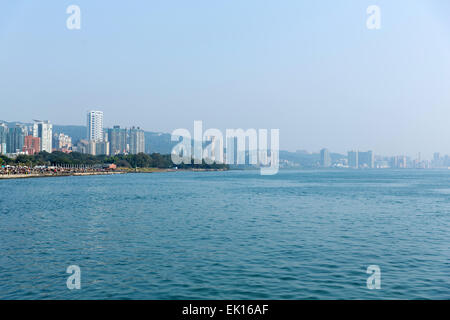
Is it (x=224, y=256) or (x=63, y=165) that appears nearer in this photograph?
(x=224, y=256)

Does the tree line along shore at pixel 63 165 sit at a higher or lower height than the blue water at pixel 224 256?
higher

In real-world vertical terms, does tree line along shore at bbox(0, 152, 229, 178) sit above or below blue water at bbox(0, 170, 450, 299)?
above

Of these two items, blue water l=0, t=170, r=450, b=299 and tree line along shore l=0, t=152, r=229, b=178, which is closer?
blue water l=0, t=170, r=450, b=299

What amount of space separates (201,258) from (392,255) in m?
7.79

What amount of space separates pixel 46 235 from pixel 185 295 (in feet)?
40.7

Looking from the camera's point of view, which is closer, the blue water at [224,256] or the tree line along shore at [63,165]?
the blue water at [224,256]

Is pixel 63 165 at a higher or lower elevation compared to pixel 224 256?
higher
